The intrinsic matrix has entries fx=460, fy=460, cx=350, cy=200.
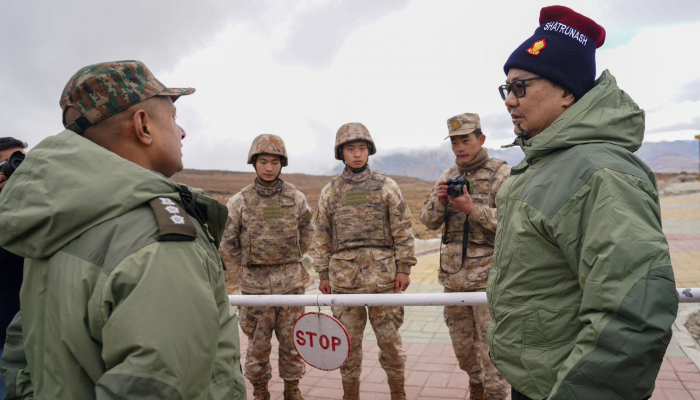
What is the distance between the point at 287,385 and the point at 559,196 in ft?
10.3

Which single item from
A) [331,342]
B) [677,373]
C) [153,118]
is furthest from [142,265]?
[677,373]

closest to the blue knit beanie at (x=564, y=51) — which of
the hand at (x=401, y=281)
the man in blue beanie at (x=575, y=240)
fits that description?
the man in blue beanie at (x=575, y=240)

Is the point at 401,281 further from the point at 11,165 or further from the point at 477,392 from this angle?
the point at 11,165

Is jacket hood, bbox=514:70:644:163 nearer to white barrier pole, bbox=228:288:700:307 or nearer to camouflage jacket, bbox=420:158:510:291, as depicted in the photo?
white barrier pole, bbox=228:288:700:307

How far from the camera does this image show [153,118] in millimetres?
1523

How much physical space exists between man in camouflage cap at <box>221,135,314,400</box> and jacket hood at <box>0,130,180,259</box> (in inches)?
118

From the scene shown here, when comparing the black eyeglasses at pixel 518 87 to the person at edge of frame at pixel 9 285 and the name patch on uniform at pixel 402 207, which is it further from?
the person at edge of frame at pixel 9 285

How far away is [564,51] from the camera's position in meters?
1.83

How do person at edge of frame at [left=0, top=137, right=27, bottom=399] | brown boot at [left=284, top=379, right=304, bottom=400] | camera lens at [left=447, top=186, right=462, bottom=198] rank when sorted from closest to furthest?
person at edge of frame at [left=0, top=137, right=27, bottom=399] → camera lens at [left=447, top=186, right=462, bottom=198] → brown boot at [left=284, top=379, right=304, bottom=400]

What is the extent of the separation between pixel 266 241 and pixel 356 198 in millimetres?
945

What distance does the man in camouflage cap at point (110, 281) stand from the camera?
3.59ft

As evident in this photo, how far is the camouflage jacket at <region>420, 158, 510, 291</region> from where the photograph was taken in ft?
12.0

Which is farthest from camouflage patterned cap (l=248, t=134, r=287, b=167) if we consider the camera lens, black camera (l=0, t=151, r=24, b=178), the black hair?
black camera (l=0, t=151, r=24, b=178)

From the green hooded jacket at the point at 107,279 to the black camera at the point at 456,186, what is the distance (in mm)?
2506
